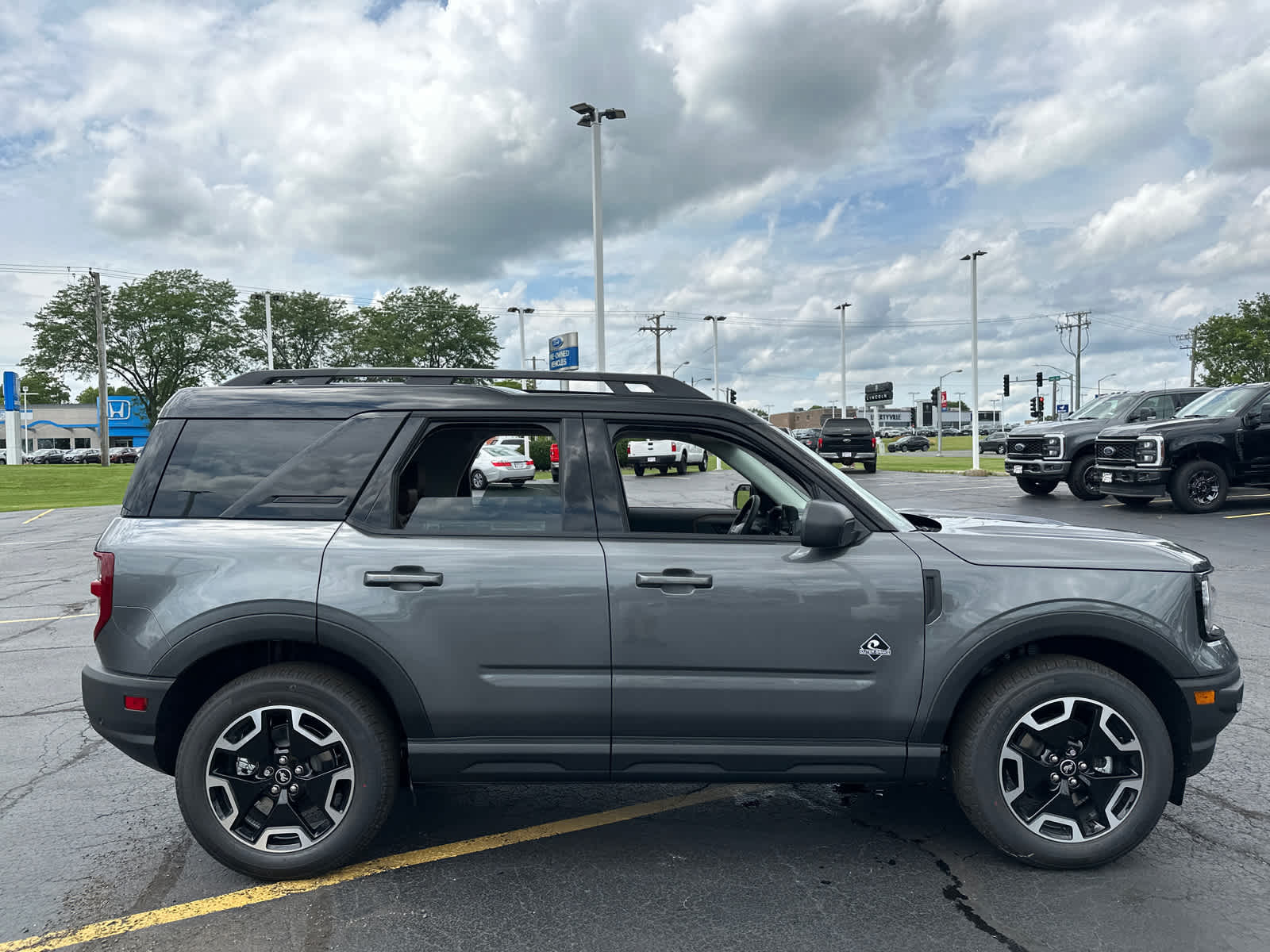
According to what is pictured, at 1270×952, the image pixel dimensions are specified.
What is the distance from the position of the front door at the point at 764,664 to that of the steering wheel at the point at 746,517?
2.63 feet

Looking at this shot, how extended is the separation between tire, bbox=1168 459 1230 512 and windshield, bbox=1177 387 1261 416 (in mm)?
921

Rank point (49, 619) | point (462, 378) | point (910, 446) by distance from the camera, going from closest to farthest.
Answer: point (462, 378) < point (49, 619) < point (910, 446)

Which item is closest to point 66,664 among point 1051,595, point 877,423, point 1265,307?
point 1051,595

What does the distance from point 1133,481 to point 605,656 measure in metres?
14.1

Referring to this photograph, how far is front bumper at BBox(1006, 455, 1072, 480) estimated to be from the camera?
1689cm

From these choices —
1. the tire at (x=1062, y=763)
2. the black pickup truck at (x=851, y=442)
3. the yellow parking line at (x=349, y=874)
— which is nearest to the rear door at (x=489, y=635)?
the yellow parking line at (x=349, y=874)

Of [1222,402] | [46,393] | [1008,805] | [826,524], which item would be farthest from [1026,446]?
[46,393]

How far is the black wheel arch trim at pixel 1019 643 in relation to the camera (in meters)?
3.09

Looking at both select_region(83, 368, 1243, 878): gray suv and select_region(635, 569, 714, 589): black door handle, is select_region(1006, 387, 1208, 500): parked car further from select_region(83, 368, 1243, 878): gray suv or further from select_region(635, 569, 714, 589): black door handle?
select_region(635, 569, 714, 589): black door handle

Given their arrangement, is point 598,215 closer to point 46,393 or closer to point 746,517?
point 746,517

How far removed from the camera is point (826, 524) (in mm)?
3016

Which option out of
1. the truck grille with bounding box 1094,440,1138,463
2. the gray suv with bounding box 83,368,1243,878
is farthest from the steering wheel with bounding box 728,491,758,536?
the truck grille with bounding box 1094,440,1138,463

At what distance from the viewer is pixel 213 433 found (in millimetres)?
3309

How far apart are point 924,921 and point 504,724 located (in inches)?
60.6
